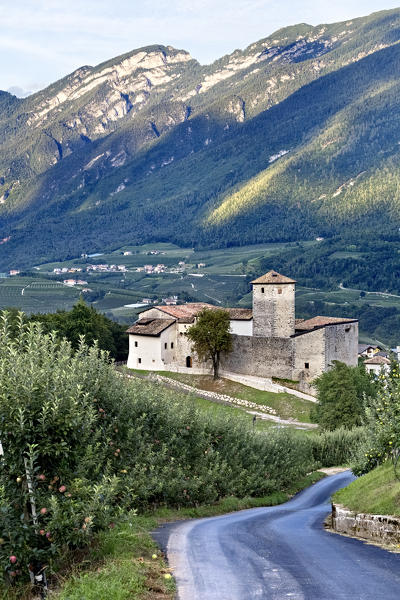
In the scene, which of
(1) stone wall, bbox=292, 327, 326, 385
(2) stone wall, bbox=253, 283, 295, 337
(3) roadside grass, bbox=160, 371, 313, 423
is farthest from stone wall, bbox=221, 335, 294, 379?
(3) roadside grass, bbox=160, 371, 313, 423

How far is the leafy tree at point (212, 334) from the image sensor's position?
229ft

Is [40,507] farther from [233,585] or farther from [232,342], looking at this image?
[232,342]

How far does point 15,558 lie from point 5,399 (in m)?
2.61

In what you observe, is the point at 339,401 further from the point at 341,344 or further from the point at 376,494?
the point at 376,494

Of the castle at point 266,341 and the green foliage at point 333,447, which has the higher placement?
the castle at point 266,341

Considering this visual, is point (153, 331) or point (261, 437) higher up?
point (153, 331)

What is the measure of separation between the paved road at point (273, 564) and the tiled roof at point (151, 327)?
184 ft

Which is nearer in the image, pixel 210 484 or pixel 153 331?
pixel 210 484

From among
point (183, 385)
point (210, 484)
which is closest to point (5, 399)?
point (210, 484)

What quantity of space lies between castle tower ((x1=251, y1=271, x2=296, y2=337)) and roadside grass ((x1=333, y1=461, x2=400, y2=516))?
49.0 m

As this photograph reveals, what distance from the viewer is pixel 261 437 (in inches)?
1232

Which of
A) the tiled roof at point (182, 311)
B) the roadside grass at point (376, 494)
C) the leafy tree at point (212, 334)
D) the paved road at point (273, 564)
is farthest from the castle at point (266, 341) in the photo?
the paved road at point (273, 564)

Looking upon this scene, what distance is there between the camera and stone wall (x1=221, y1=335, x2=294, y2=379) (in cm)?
6850

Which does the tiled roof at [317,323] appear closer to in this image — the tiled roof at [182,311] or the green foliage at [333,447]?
the tiled roof at [182,311]
